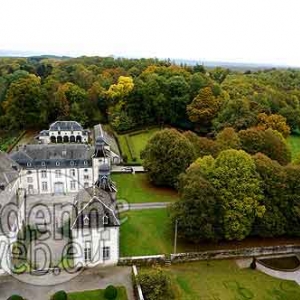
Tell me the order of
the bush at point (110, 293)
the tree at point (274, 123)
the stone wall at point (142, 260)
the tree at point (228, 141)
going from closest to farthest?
the bush at point (110, 293), the stone wall at point (142, 260), the tree at point (228, 141), the tree at point (274, 123)

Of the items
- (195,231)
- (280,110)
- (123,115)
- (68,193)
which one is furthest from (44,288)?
(280,110)

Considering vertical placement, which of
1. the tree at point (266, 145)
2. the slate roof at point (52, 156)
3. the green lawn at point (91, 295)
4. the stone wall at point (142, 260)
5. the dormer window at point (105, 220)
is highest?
the tree at point (266, 145)

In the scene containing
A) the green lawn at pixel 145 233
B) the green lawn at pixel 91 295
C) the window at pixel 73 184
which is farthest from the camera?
the window at pixel 73 184

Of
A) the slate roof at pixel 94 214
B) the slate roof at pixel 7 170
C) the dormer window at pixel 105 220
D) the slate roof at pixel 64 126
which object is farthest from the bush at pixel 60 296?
the slate roof at pixel 64 126

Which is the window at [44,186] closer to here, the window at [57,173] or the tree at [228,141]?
the window at [57,173]

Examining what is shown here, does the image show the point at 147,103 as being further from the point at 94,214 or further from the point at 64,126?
the point at 94,214

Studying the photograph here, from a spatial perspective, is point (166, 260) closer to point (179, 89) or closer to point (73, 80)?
point (179, 89)
